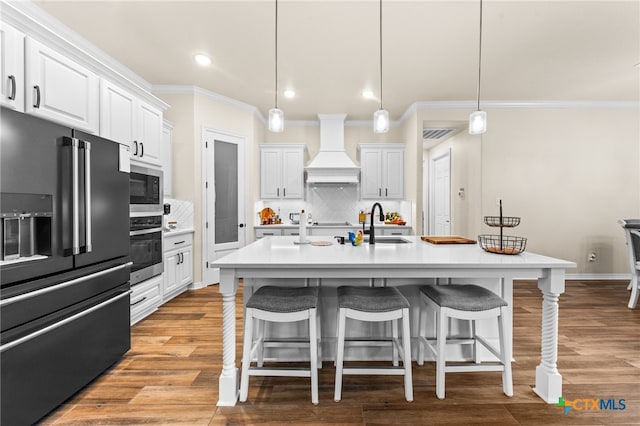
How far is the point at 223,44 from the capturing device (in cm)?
321

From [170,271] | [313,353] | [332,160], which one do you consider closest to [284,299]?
[313,353]

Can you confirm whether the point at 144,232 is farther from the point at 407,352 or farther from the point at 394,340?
the point at 407,352

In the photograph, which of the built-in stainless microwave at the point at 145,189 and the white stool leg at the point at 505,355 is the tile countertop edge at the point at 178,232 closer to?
the built-in stainless microwave at the point at 145,189

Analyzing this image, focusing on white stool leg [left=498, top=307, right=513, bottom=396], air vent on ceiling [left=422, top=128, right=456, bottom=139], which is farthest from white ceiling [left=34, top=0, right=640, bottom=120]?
white stool leg [left=498, top=307, right=513, bottom=396]

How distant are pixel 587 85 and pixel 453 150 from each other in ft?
6.89

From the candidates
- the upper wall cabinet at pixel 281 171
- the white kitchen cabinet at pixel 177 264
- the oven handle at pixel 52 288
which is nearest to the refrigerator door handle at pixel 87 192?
the oven handle at pixel 52 288

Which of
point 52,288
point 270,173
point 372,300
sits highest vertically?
point 270,173

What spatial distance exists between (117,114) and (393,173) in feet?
13.8

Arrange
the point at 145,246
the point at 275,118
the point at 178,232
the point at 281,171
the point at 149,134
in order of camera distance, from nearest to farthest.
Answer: the point at 275,118, the point at 145,246, the point at 149,134, the point at 178,232, the point at 281,171

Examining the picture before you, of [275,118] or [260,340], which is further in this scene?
[275,118]

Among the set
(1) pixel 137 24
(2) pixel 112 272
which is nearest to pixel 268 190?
(1) pixel 137 24

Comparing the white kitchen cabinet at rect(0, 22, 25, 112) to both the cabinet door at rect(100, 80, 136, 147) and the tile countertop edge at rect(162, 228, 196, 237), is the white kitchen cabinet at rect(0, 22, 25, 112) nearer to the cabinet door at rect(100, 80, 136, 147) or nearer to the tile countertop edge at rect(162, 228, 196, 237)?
the cabinet door at rect(100, 80, 136, 147)

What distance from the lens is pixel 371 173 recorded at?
18.4 ft

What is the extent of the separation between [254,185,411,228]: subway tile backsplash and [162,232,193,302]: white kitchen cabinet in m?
2.00
